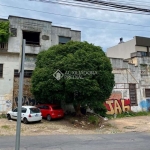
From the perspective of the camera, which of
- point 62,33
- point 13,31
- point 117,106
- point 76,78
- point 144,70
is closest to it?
point 76,78

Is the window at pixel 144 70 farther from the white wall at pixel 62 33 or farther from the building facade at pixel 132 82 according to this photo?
the white wall at pixel 62 33

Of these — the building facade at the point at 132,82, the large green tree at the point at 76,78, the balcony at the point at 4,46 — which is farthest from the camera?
the building facade at the point at 132,82

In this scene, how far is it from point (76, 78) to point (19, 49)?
26.2ft

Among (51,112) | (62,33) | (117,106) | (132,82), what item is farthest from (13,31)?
(132,82)

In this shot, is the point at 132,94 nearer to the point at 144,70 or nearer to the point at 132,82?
the point at 132,82

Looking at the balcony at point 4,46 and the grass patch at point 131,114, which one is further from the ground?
the balcony at point 4,46

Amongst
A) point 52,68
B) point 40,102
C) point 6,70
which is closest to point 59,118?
point 40,102

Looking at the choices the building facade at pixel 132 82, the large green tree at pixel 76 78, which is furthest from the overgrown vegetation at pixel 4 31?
the building facade at pixel 132 82

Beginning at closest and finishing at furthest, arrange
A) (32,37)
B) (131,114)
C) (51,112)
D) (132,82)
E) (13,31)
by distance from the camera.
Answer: (51,112) < (13,31) < (32,37) < (131,114) < (132,82)

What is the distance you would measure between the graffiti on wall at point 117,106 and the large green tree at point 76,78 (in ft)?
21.5

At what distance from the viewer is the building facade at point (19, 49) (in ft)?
66.3

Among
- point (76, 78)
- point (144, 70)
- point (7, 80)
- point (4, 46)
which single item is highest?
point (4, 46)

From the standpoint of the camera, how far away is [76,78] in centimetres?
1611

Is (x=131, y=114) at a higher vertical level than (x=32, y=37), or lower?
lower
